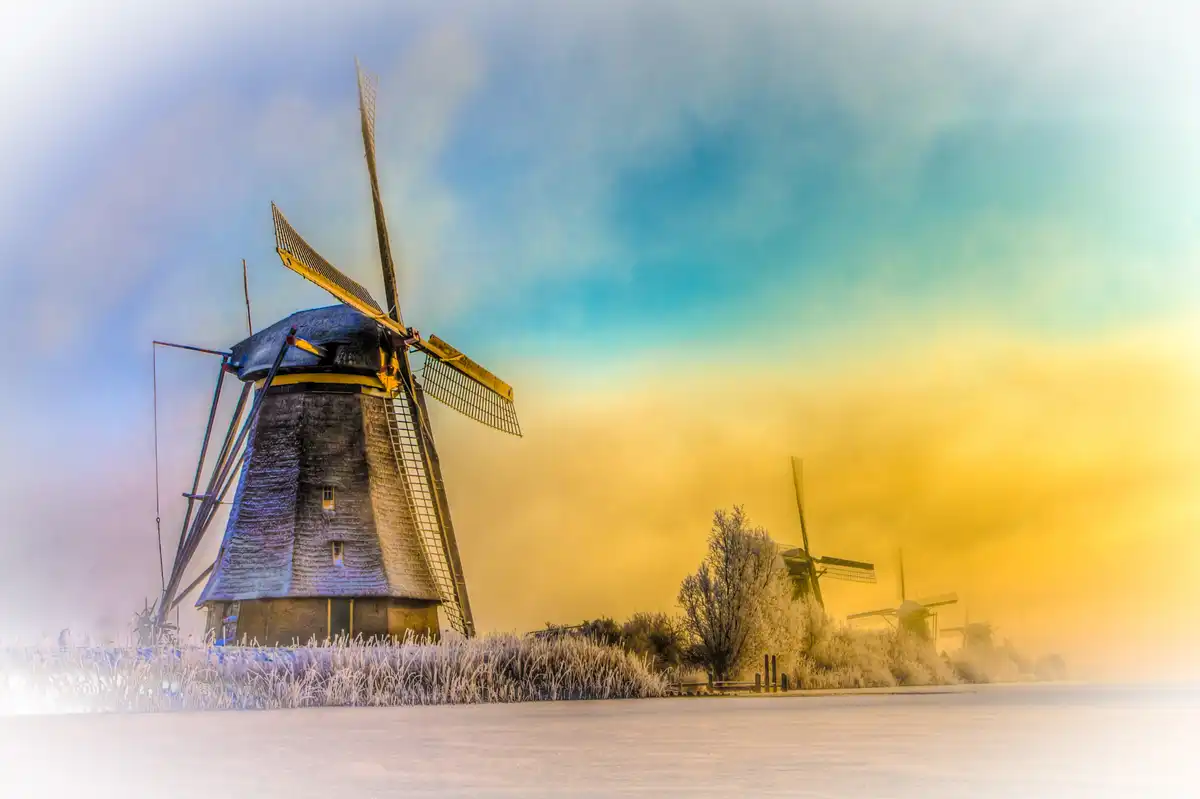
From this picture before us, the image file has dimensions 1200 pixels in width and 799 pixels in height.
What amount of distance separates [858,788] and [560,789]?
1771 mm

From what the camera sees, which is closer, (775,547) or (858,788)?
(858,788)

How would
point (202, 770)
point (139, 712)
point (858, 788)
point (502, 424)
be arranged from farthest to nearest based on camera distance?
point (502, 424) → point (139, 712) → point (202, 770) → point (858, 788)

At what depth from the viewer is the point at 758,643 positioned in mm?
25078

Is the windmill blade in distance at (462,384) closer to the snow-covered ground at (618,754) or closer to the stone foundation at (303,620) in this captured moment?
the stone foundation at (303,620)

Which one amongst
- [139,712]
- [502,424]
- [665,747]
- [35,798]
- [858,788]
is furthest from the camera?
[502,424]

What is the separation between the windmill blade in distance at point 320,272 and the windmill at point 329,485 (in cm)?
4

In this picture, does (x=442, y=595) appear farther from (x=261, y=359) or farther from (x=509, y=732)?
(x=509, y=732)

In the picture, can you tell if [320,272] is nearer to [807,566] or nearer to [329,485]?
[329,485]

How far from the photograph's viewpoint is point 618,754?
8.94 metres

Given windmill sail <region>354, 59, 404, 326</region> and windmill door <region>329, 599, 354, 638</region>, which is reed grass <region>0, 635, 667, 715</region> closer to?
windmill door <region>329, 599, 354, 638</region>

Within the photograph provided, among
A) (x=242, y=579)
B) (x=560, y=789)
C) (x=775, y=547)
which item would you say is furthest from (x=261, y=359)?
(x=560, y=789)

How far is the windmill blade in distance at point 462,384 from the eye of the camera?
25.3 meters

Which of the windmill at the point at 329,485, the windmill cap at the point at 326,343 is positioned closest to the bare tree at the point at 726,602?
Answer: the windmill at the point at 329,485

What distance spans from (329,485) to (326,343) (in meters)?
2.99
